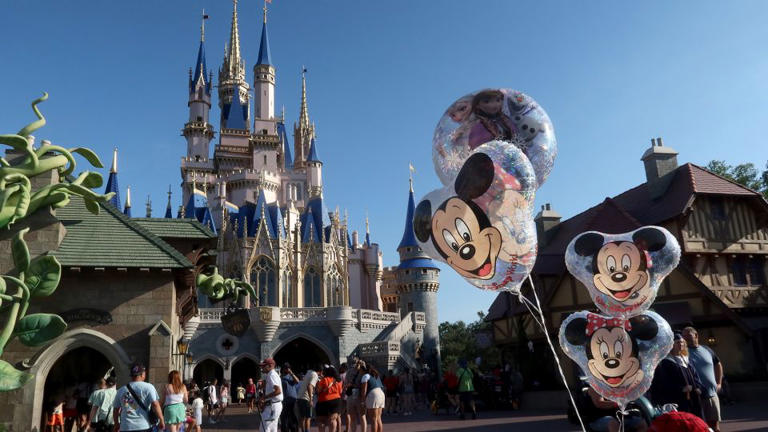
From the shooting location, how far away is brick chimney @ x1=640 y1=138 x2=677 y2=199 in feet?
66.0

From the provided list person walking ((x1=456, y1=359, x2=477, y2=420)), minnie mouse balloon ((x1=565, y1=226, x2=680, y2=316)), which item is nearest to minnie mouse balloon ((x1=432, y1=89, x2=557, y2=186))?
minnie mouse balloon ((x1=565, y1=226, x2=680, y2=316))

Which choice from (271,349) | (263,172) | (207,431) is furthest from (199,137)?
(207,431)

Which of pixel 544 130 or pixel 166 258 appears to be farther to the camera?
pixel 166 258

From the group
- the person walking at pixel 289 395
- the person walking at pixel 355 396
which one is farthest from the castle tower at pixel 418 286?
the person walking at pixel 289 395

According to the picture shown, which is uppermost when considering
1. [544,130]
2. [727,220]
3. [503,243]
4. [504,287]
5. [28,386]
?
[727,220]

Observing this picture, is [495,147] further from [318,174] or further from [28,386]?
[318,174]

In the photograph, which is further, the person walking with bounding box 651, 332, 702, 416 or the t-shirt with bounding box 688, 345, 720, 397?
the t-shirt with bounding box 688, 345, 720, 397

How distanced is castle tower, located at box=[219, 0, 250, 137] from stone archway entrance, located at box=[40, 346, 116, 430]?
3848cm

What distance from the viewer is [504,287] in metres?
6.10

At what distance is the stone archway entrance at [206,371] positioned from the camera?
33938 mm

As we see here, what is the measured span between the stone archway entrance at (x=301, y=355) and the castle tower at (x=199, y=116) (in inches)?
786

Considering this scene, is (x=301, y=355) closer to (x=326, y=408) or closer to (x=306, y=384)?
(x=306, y=384)

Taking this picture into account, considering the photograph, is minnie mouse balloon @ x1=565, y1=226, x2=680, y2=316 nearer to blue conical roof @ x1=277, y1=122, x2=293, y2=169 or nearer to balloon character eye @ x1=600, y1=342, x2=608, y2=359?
balloon character eye @ x1=600, y1=342, x2=608, y2=359

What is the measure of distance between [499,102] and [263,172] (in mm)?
40440
